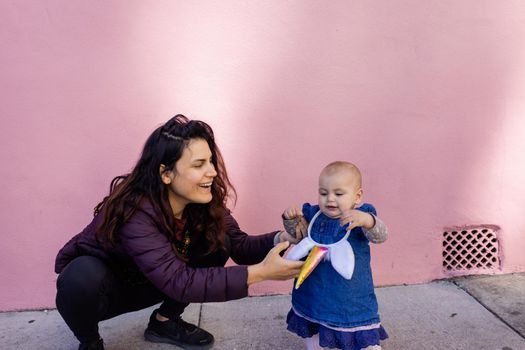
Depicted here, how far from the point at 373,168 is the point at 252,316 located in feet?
3.17

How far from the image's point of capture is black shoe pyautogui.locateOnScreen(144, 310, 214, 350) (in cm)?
225

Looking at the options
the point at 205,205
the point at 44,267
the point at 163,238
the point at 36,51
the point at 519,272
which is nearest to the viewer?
the point at 163,238

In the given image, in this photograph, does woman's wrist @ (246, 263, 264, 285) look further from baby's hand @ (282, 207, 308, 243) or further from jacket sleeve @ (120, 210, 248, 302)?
baby's hand @ (282, 207, 308, 243)

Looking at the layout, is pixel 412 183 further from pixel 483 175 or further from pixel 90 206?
pixel 90 206

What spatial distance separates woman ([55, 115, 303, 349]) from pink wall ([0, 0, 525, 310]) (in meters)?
0.51

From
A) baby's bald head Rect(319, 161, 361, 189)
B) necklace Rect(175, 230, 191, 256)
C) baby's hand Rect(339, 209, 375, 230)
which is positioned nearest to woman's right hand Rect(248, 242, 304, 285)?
baby's hand Rect(339, 209, 375, 230)

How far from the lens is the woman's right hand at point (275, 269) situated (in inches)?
68.1

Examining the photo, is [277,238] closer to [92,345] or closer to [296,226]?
[296,226]

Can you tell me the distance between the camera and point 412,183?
2.69 metres

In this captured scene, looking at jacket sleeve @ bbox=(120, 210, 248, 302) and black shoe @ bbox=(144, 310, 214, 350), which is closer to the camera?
jacket sleeve @ bbox=(120, 210, 248, 302)

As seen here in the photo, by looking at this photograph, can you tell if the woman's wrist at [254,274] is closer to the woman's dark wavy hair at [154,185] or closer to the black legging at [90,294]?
the woman's dark wavy hair at [154,185]

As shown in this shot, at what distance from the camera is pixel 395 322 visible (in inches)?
95.2

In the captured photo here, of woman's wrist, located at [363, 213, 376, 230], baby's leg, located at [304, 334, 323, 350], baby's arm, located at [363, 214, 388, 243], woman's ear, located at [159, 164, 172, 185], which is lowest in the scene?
baby's leg, located at [304, 334, 323, 350]

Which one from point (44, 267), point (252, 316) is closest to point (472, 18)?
point (252, 316)
